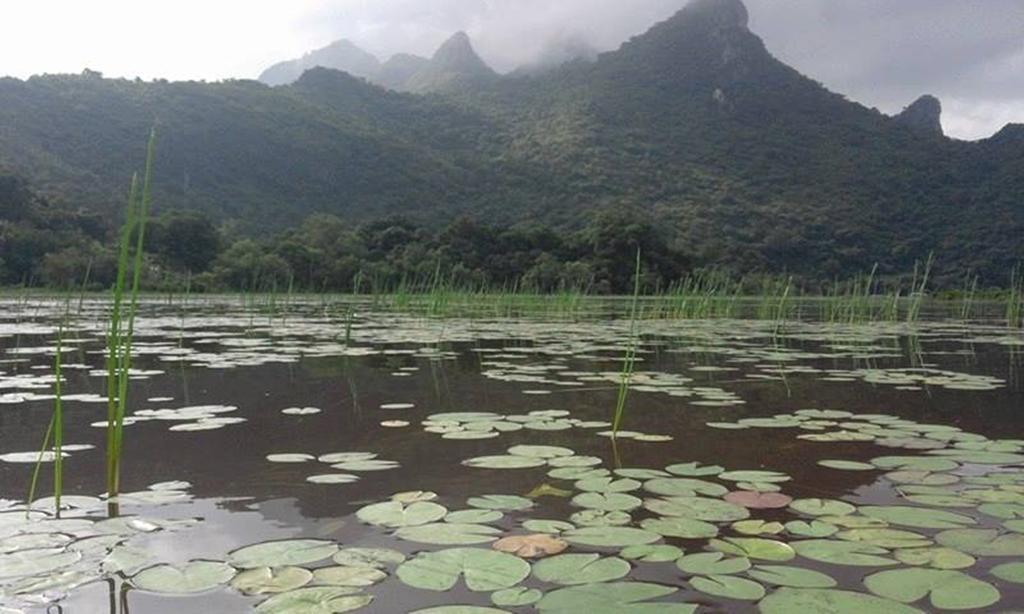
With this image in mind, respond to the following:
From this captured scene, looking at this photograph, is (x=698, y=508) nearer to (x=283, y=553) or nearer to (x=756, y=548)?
(x=756, y=548)

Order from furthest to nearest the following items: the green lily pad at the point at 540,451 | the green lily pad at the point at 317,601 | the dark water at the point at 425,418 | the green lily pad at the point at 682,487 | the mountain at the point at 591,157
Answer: the mountain at the point at 591,157 → the green lily pad at the point at 540,451 → the green lily pad at the point at 682,487 → the dark water at the point at 425,418 → the green lily pad at the point at 317,601

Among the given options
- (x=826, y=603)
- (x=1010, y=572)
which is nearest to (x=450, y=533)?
(x=826, y=603)

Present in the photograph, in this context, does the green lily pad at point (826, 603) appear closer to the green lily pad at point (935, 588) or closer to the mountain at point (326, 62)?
Result: the green lily pad at point (935, 588)

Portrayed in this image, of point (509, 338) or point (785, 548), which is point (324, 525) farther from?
point (509, 338)

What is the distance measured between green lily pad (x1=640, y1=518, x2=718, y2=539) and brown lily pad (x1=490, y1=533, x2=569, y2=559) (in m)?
0.21

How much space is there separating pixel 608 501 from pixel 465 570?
1.71 feet

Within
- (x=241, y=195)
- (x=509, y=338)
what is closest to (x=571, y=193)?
Answer: (x=241, y=195)

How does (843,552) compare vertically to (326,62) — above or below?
below

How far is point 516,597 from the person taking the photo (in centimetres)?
117

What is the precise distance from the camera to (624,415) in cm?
293

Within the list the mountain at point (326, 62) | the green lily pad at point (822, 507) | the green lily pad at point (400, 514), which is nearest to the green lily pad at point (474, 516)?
the green lily pad at point (400, 514)

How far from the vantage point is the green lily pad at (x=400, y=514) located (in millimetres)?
1530

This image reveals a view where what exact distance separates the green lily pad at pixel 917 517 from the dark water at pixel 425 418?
0.04 meters

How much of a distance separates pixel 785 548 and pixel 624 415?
1.55 metres
